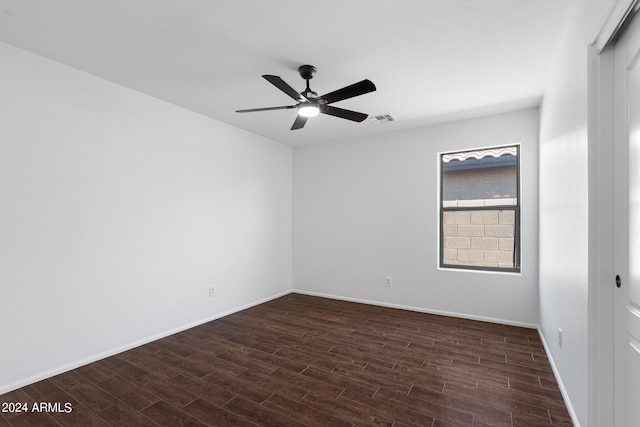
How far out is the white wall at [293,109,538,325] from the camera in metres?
3.54

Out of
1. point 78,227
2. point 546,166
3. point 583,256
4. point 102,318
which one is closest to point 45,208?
point 78,227

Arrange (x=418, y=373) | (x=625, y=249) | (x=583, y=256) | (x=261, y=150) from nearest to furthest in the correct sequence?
1. (x=625, y=249)
2. (x=583, y=256)
3. (x=418, y=373)
4. (x=261, y=150)

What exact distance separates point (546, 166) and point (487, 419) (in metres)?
2.28

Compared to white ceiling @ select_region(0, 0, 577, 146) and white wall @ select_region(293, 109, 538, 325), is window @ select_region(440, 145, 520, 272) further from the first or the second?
white ceiling @ select_region(0, 0, 577, 146)

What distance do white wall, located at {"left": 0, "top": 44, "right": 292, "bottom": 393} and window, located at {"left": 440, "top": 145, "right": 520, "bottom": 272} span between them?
287 centimetres

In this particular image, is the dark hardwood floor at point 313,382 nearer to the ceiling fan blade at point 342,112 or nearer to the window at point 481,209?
the window at point 481,209

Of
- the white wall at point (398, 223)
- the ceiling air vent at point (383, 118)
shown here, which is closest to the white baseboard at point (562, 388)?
the white wall at point (398, 223)

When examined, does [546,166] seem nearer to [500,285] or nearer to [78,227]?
[500,285]

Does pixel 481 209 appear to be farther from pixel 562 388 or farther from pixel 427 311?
pixel 562 388

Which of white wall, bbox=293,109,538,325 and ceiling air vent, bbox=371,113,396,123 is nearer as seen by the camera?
white wall, bbox=293,109,538,325

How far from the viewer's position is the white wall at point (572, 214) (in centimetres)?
154

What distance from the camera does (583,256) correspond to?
1.63 metres

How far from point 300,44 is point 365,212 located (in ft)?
9.01

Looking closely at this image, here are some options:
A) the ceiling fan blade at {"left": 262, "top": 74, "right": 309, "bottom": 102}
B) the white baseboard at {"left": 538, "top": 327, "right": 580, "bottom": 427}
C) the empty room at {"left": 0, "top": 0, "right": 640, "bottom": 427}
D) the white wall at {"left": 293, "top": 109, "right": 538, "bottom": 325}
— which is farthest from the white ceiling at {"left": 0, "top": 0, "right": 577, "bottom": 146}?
the white baseboard at {"left": 538, "top": 327, "right": 580, "bottom": 427}
